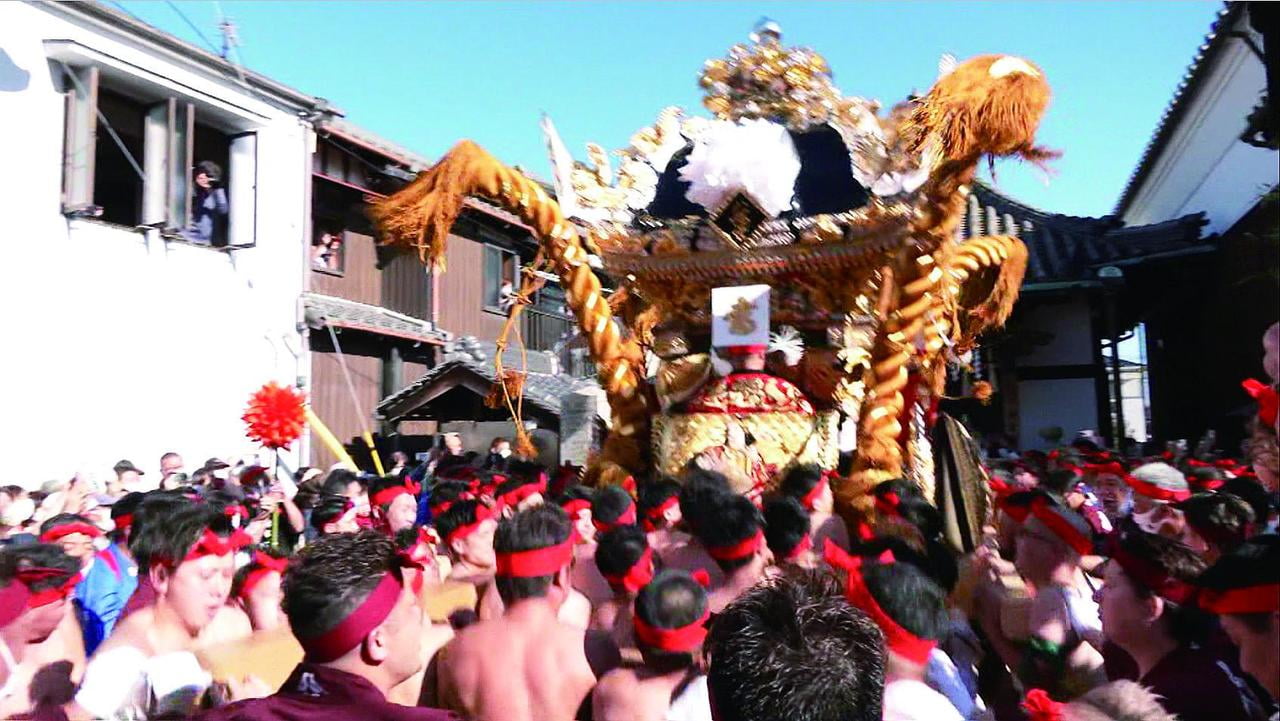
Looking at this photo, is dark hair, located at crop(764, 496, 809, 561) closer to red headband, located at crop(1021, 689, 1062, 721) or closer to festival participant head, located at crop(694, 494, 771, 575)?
festival participant head, located at crop(694, 494, 771, 575)

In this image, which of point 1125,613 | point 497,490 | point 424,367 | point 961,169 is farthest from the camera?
point 424,367

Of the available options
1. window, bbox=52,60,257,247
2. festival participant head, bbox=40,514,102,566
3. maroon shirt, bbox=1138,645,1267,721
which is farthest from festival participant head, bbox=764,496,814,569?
window, bbox=52,60,257,247

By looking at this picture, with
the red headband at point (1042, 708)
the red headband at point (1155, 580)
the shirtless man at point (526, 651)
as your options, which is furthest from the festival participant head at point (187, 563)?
the red headband at point (1155, 580)

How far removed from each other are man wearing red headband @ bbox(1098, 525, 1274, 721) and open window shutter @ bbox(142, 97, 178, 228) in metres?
9.41

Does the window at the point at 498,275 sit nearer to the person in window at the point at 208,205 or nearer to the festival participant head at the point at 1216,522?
the person in window at the point at 208,205

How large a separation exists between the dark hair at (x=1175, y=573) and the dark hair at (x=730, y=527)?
1.05 metres

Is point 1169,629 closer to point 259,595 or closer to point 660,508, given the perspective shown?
point 660,508

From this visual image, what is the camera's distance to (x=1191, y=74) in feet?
33.4

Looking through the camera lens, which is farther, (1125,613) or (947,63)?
(947,63)

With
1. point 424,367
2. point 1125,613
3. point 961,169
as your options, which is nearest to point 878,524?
point 961,169

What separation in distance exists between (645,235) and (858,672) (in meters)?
4.05

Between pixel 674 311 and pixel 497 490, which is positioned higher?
pixel 674 311

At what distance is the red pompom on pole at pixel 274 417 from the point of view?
5.40m

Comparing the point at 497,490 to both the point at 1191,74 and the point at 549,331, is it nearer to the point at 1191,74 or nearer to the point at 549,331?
the point at 1191,74
